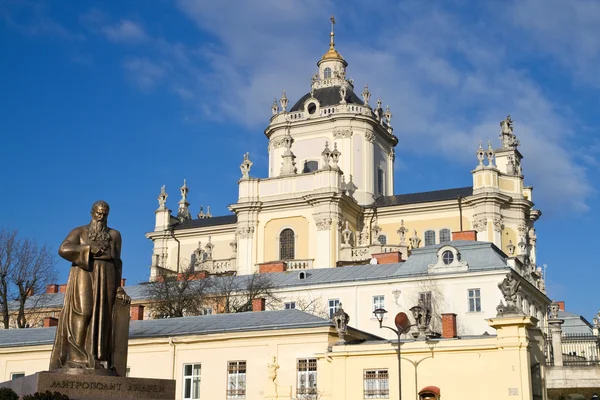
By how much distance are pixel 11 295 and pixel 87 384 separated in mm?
45281

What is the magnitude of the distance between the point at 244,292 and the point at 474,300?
46.6ft

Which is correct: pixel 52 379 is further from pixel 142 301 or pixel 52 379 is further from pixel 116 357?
pixel 142 301

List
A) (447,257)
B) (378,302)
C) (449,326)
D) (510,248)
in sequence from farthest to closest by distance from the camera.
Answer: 1. (510,248)
2. (447,257)
3. (378,302)
4. (449,326)

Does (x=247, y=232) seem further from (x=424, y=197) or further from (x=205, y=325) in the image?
(x=205, y=325)

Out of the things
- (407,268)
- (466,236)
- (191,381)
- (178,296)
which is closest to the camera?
(191,381)

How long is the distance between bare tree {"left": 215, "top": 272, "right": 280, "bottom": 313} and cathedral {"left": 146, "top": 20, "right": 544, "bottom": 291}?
5848mm

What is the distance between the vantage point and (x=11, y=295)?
179ft

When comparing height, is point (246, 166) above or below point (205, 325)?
above

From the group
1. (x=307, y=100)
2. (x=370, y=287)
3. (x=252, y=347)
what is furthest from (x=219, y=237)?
(x=252, y=347)

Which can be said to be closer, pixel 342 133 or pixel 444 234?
pixel 444 234

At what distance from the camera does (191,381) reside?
1344 inches

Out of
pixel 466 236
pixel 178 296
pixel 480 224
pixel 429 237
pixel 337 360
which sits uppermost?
pixel 480 224

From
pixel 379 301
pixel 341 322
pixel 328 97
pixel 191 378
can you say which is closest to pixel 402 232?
pixel 328 97

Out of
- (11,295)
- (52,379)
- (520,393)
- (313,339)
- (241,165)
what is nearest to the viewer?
(52,379)
